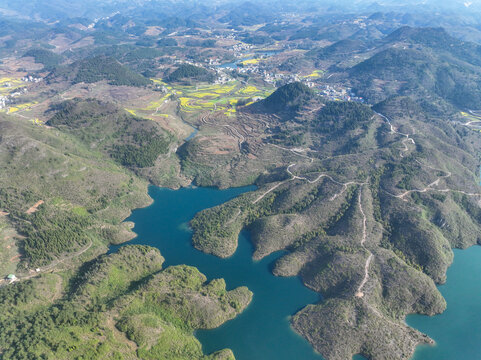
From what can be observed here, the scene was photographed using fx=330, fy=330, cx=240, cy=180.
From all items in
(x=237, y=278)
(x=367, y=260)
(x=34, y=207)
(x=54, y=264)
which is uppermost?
(x=367, y=260)

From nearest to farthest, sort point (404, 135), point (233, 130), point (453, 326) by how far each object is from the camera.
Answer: point (453, 326) → point (404, 135) → point (233, 130)

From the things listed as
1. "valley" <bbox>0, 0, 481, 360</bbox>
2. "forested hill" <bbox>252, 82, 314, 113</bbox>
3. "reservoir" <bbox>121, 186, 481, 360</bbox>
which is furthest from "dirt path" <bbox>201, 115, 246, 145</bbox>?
"reservoir" <bbox>121, 186, 481, 360</bbox>

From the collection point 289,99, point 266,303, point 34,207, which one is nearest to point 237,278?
point 266,303

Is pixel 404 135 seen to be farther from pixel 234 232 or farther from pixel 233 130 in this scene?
pixel 234 232

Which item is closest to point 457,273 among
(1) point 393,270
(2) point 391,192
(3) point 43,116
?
(1) point 393,270

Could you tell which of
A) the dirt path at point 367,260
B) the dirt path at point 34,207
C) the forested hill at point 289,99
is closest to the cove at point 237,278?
the dirt path at point 367,260

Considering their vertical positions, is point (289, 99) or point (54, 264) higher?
point (289, 99)

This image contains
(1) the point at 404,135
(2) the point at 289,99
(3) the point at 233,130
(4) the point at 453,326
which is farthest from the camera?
(2) the point at 289,99

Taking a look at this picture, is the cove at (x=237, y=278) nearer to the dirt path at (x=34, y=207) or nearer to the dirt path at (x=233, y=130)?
the dirt path at (x=34, y=207)

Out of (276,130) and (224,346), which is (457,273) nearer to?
(224,346)
